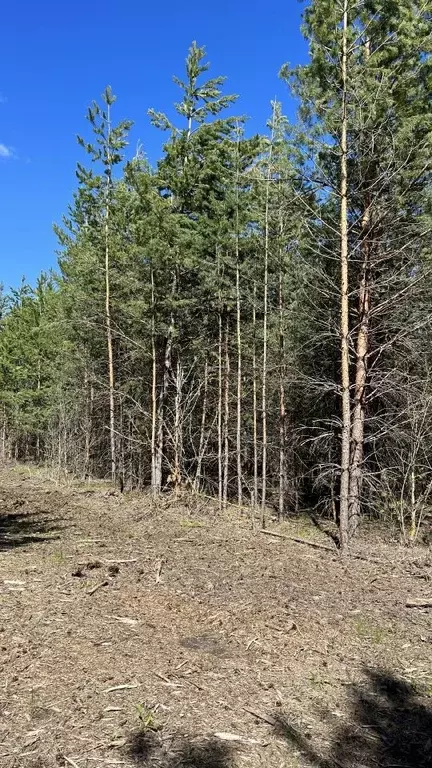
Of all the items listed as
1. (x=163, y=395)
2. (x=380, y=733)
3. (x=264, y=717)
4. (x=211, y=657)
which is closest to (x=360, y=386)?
(x=163, y=395)

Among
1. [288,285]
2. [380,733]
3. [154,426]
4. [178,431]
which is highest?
[288,285]

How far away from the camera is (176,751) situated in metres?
3.03

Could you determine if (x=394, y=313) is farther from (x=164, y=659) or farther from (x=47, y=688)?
(x=47, y=688)

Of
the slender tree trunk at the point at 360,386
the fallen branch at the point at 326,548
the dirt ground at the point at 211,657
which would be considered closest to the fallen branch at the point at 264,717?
the dirt ground at the point at 211,657

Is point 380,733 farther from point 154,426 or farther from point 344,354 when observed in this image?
point 154,426

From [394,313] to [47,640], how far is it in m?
8.16

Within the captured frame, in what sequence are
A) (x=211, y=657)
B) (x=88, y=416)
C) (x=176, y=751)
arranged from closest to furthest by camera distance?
(x=176, y=751)
(x=211, y=657)
(x=88, y=416)

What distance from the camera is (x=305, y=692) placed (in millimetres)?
3777

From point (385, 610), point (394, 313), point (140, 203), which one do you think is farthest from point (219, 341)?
point (385, 610)

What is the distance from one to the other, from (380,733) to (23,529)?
24.6 feet

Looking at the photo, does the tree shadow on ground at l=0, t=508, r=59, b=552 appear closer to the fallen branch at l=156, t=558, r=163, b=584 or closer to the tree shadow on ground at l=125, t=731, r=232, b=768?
the fallen branch at l=156, t=558, r=163, b=584

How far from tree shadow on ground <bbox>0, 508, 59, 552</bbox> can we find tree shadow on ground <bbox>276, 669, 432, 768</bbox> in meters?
5.50

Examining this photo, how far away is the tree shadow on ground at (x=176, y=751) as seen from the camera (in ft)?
9.54

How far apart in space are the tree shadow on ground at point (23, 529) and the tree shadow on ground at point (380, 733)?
5.50 meters
